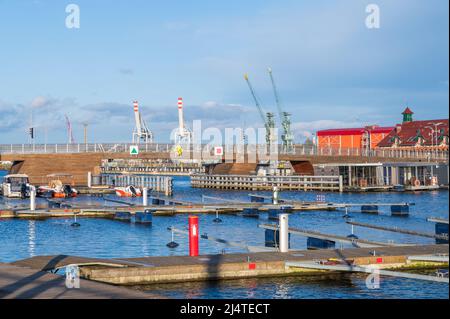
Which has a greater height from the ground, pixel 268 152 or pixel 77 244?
pixel 268 152

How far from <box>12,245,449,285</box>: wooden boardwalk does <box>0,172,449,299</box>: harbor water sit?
47cm

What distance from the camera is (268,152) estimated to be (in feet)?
458

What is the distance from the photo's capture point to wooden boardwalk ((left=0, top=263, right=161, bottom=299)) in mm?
24781

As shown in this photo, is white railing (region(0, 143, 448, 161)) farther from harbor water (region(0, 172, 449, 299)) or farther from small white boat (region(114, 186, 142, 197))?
harbor water (region(0, 172, 449, 299))

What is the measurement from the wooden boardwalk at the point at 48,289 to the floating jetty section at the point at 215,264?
3311mm

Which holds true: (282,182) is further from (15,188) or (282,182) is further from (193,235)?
(193,235)

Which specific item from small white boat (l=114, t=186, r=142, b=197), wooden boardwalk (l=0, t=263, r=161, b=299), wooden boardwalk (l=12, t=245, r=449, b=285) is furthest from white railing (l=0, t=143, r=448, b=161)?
wooden boardwalk (l=0, t=263, r=161, b=299)

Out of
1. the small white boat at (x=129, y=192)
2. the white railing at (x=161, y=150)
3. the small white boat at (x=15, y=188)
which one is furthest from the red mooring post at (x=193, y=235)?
the white railing at (x=161, y=150)

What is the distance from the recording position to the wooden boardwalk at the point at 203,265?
1287 inches
